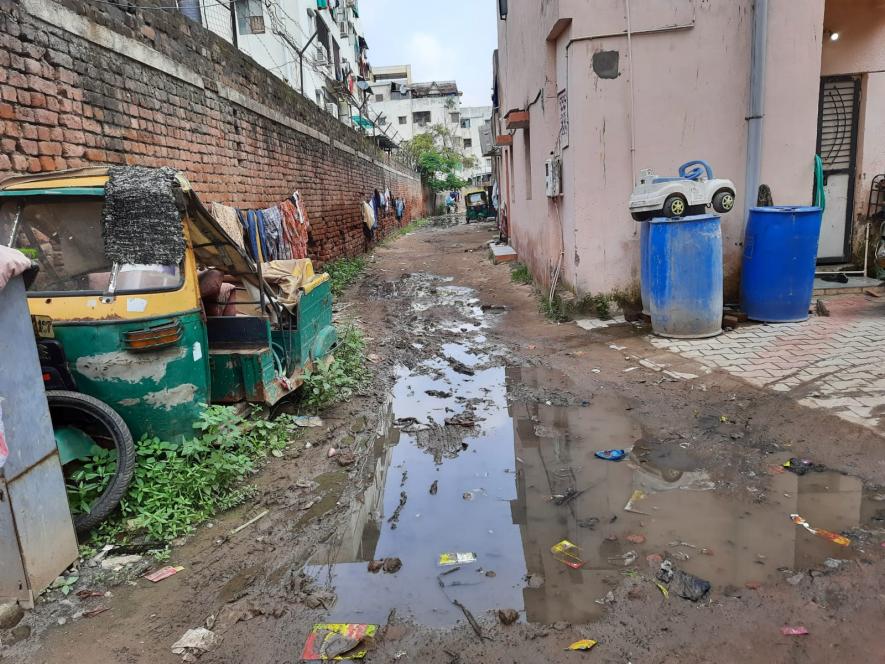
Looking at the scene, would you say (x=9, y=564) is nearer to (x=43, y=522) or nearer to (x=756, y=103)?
(x=43, y=522)

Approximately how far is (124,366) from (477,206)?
3140 centimetres

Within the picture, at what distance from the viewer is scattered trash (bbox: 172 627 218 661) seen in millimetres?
2279

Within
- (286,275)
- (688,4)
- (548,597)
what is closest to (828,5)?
(688,4)

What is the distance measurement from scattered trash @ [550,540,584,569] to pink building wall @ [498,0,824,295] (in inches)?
184

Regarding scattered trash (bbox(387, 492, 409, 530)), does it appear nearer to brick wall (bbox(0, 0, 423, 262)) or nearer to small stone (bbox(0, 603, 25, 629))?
small stone (bbox(0, 603, 25, 629))

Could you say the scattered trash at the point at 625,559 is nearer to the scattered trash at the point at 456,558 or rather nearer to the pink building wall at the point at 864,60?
the scattered trash at the point at 456,558

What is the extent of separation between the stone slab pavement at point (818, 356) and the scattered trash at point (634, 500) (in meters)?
1.72

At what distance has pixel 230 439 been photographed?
11.9ft

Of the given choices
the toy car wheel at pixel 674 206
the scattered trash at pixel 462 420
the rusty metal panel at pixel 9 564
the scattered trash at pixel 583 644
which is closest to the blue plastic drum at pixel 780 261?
the toy car wheel at pixel 674 206

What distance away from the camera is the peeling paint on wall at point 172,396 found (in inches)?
131

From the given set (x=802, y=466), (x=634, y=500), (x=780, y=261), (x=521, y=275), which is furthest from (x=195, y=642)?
(x=521, y=275)

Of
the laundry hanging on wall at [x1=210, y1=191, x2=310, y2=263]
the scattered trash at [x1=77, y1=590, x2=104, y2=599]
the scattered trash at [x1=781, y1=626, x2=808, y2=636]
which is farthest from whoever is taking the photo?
the laundry hanging on wall at [x1=210, y1=191, x2=310, y2=263]

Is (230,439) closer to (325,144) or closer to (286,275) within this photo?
(286,275)

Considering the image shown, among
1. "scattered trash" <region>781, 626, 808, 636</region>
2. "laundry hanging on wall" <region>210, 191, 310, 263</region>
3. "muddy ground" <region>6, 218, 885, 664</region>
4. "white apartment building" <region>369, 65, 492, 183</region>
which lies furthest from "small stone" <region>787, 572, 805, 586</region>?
"white apartment building" <region>369, 65, 492, 183</region>
